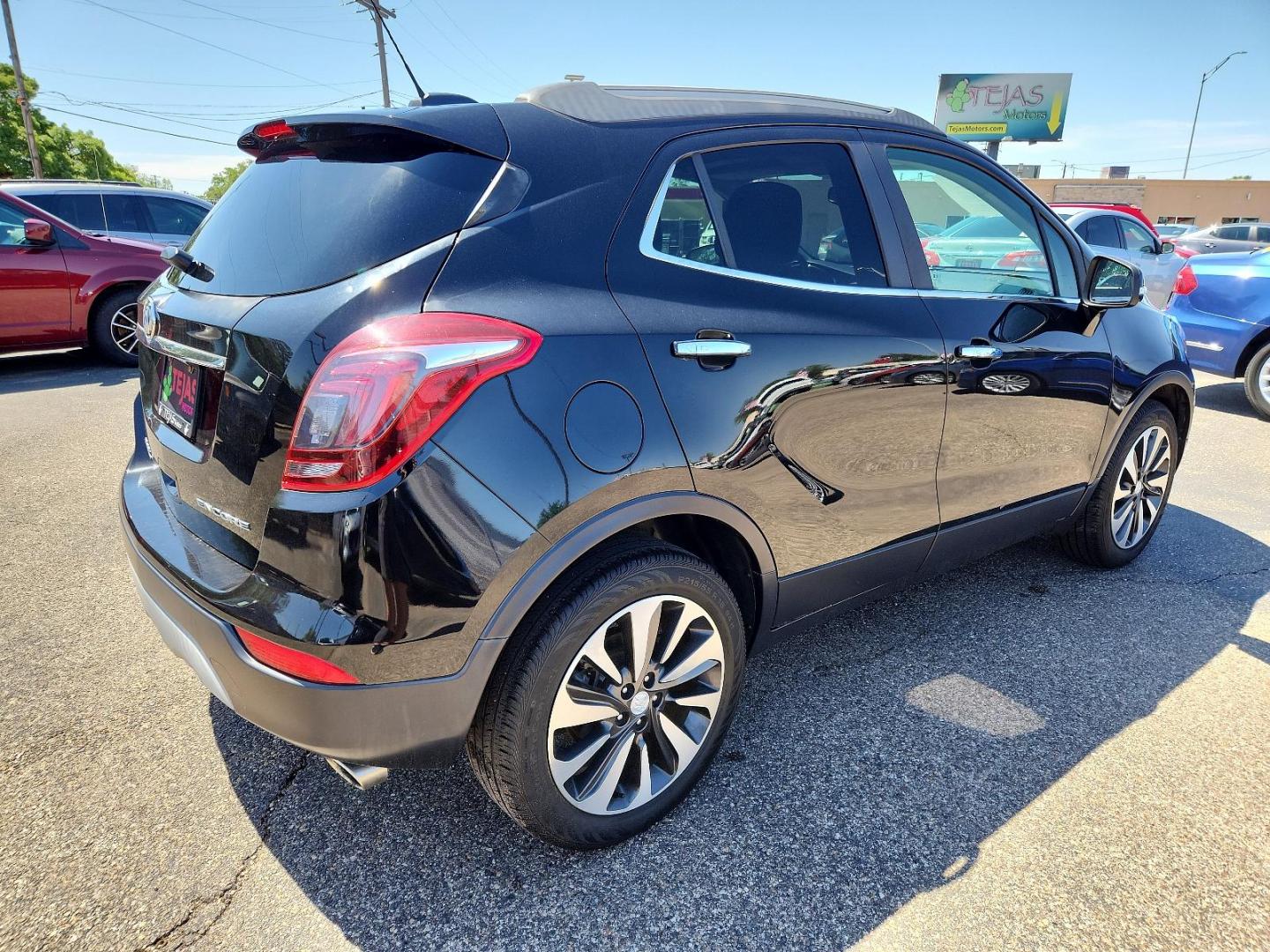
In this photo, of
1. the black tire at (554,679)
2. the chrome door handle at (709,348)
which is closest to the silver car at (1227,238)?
the chrome door handle at (709,348)

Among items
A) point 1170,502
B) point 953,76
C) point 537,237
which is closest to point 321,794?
point 537,237

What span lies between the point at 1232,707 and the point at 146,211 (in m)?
10.8

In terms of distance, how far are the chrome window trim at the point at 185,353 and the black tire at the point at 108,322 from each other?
6830 mm

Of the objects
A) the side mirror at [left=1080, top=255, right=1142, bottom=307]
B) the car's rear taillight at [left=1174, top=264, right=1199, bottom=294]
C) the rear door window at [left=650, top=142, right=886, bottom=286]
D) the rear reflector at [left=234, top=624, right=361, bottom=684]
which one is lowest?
the rear reflector at [left=234, top=624, right=361, bottom=684]

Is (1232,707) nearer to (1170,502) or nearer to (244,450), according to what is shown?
(1170,502)

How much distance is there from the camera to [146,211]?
9.33 metres

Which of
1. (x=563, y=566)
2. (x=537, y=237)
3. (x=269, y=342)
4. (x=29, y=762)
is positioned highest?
(x=537, y=237)

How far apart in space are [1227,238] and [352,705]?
3008 cm

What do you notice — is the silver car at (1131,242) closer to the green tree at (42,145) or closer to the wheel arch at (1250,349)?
the wheel arch at (1250,349)

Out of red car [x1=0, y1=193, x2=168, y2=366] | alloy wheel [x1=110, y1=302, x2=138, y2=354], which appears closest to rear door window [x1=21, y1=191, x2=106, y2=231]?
red car [x1=0, y1=193, x2=168, y2=366]

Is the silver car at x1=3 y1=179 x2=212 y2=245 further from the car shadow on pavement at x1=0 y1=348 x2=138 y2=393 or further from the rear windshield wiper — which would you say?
the rear windshield wiper

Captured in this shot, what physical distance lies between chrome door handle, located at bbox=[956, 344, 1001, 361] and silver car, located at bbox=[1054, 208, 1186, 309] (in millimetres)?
7970

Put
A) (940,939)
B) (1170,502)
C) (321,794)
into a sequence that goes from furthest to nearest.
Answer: (1170,502) → (321,794) → (940,939)

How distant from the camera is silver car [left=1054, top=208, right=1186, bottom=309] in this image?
944 cm
